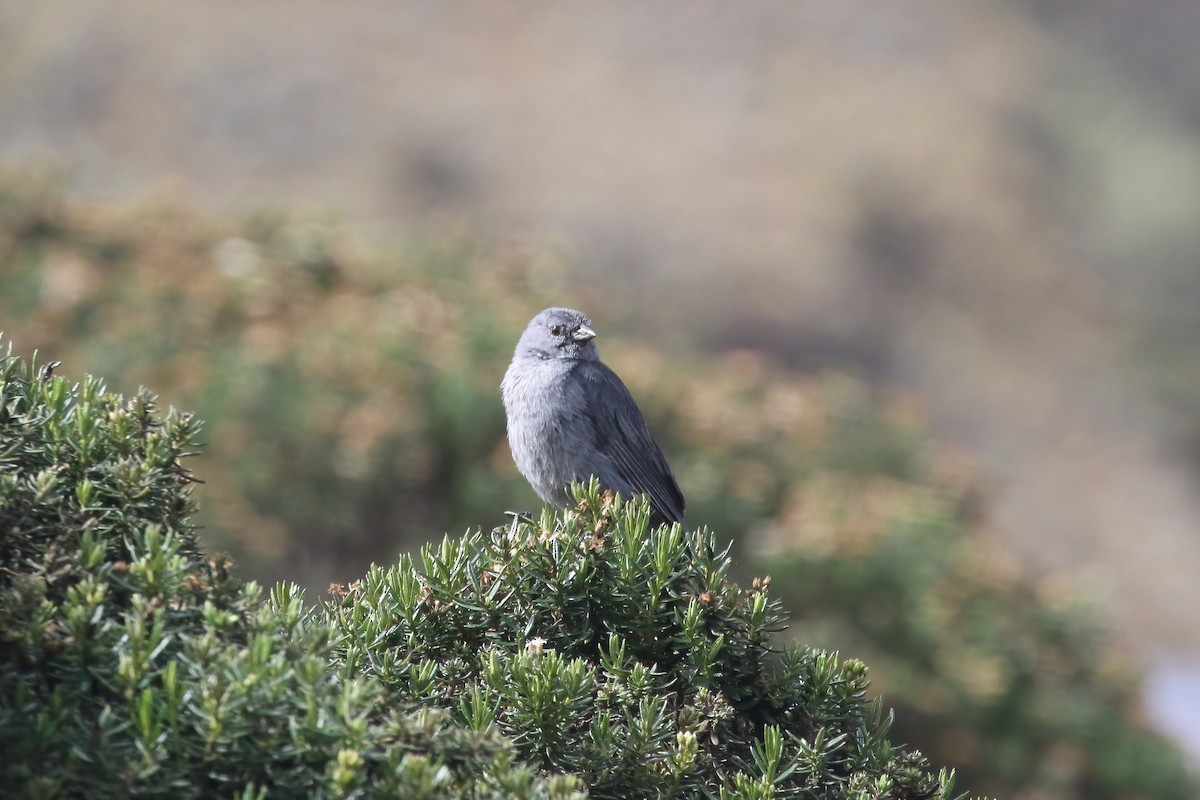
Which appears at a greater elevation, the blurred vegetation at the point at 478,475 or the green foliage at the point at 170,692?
the blurred vegetation at the point at 478,475

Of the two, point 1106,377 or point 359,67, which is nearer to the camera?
A: point 1106,377

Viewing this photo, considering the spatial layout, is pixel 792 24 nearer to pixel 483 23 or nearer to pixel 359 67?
pixel 483 23

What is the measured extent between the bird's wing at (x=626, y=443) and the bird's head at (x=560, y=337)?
0.57ft

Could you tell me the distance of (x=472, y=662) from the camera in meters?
3.48

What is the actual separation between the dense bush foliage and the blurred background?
6.04 metres

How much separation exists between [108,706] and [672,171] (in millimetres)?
24175

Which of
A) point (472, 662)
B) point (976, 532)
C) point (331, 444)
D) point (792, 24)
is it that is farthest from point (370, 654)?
point (792, 24)

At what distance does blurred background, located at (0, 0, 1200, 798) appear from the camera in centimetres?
1029

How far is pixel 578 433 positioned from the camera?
645 centimetres

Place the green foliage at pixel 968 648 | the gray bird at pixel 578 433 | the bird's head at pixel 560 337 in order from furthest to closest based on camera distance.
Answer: the green foliage at pixel 968 648 < the bird's head at pixel 560 337 < the gray bird at pixel 578 433

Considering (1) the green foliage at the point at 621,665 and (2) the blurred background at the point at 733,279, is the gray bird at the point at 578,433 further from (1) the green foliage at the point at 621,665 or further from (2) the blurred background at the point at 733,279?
(2) the blurred background at the point at 733,279

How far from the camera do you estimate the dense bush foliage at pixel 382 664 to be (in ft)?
8.55

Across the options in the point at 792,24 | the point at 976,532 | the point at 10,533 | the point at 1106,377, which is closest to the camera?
the point at 10,533

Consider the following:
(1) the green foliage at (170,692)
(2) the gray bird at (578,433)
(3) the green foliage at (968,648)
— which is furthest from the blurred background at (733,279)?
(1) the green foliage at (170,692)
